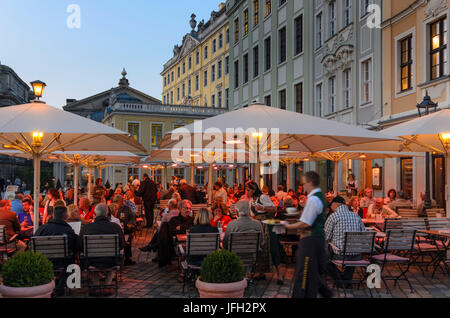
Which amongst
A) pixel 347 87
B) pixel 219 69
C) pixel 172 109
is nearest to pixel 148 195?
pixel 347 87

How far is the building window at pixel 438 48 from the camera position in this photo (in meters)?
15.9

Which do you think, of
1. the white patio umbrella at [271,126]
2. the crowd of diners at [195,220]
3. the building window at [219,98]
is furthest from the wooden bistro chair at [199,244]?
the building window at [219,98]

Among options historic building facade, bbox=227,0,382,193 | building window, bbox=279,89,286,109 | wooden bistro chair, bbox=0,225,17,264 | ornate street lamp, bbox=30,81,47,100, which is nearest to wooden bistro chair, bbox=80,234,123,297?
wooden bistro chair, bbox=0,225,17,264

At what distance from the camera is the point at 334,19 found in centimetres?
2389

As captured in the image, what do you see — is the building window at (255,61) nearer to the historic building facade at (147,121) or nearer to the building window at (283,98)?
the building window at (283,98)

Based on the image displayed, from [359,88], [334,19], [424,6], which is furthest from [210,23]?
[424,6]

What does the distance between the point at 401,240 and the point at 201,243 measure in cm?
352

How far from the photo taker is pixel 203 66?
52094mm

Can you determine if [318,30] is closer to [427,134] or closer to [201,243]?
[427,134]

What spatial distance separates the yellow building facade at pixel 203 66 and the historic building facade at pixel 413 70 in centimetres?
2751

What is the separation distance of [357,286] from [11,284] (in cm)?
538

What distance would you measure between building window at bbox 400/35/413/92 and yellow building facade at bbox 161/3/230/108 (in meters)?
27.9

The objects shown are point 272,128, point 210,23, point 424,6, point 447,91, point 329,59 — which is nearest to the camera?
point 272,128

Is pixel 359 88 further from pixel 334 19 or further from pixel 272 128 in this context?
pixel 272 128
